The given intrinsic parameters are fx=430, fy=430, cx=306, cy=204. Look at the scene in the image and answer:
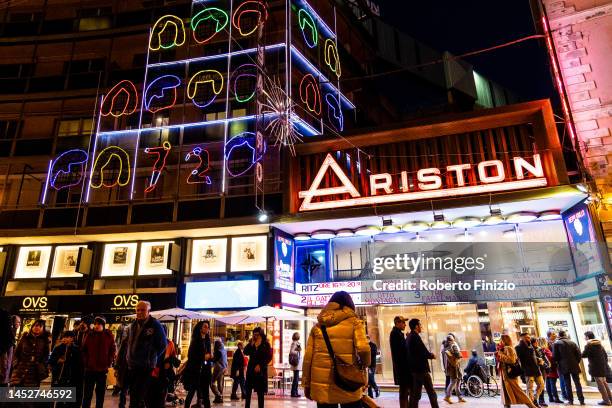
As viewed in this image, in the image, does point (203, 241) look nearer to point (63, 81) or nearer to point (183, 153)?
point (183, 153)

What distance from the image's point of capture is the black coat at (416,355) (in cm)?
818

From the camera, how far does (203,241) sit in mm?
18203

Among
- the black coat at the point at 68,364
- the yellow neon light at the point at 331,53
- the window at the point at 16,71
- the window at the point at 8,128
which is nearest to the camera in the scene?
the black coat at the point at 68,364

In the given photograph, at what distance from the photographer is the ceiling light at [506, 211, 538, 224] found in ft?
47.7

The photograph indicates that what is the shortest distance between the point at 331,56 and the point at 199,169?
9467mm

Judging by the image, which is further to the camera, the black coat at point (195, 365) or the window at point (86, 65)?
the window at point (86, 65)

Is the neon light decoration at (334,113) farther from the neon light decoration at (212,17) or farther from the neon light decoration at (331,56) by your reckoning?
the neon light decoration at (212,17)

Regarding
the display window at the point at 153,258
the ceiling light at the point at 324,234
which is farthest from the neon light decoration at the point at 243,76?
the display window at the point at 153,258

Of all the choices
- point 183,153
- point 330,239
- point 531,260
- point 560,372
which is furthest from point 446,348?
point 183,153

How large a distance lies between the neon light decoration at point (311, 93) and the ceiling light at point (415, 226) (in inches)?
250

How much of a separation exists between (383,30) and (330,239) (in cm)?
2113

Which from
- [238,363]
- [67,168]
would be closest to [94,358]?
[238,363]

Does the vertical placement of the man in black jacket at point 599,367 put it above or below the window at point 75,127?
below

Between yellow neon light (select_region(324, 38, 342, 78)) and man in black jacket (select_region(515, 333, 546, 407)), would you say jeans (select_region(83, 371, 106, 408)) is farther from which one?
yellow neon light (select_region(324, 38, 342, 78))
